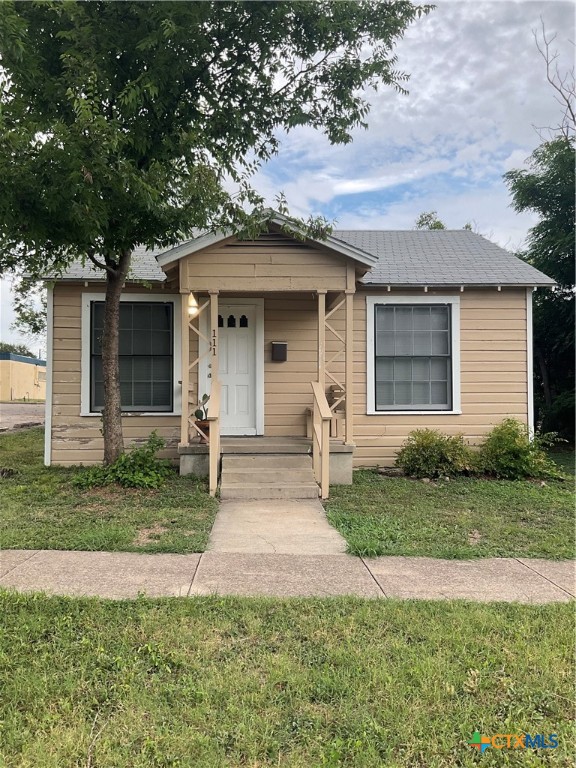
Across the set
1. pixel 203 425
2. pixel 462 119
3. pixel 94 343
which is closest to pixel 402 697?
pixel 203 425

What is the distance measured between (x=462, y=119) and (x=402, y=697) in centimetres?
1066

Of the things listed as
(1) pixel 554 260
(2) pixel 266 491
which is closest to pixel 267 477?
(2) pixel 266 491

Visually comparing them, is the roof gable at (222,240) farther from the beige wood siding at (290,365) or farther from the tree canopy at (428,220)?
the tree canopy at (428,220)

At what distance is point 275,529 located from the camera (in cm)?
484

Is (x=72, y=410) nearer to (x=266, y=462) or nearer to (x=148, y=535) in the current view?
(x=266, y=462)

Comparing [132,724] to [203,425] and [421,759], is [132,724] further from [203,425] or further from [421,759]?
[203,425]

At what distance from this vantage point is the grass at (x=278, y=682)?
6.15 ft

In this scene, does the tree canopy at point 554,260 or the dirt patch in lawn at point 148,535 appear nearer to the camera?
the dirt patch in lawn at point 148,535

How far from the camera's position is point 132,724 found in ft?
6.54

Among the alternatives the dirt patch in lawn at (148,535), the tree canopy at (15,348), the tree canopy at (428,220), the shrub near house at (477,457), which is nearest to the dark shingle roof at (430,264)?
the shrub near house at (477,457)

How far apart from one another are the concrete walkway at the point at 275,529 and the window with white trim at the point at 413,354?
2.92 m

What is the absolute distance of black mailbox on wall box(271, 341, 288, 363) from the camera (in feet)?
26.2

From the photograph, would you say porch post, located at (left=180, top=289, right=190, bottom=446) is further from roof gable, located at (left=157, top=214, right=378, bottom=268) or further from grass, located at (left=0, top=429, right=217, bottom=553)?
grass, located at (left=0, top=429, right=217, bottom=553)

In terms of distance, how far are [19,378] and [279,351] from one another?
3036cm
